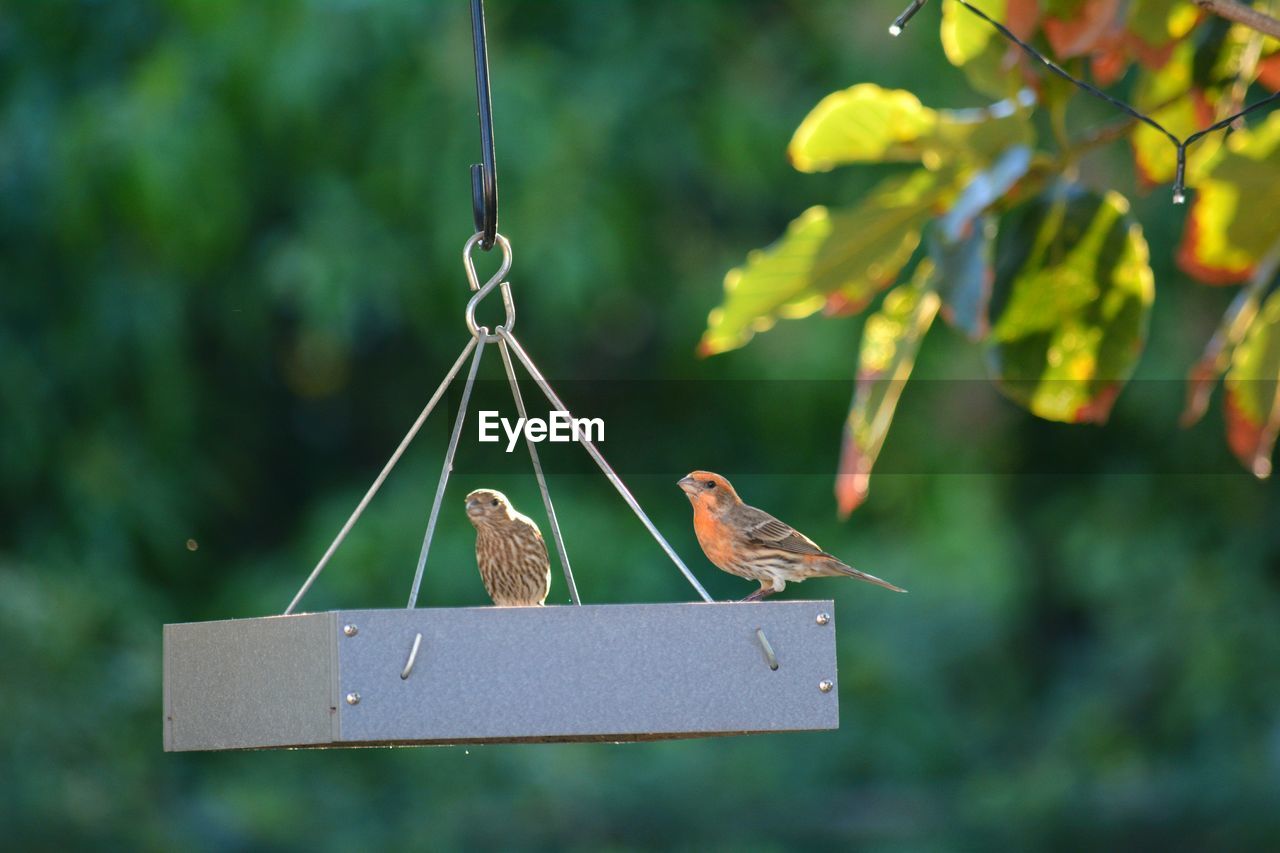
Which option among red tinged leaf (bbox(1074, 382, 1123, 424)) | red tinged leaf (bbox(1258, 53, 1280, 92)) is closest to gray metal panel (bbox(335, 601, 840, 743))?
red tinged leaf (bbox(1074, 382, 1123, 424))

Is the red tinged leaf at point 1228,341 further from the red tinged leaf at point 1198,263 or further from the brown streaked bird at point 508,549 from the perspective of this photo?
the brown streaked bird at point 508,549

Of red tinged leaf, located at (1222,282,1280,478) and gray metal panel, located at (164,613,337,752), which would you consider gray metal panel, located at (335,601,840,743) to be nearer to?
gray metal panel, located at (164,613,337,752)

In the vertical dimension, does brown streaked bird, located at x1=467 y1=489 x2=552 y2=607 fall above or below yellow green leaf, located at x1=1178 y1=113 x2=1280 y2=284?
below

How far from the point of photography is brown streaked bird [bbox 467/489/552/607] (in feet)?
6.59

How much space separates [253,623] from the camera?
5.73ft

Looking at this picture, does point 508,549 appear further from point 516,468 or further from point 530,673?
point 516,468

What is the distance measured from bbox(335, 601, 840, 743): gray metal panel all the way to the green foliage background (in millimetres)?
3867

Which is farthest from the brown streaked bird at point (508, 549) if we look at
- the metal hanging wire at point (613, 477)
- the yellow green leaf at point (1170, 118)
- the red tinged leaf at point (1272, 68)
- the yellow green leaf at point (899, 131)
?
the red tinged leaf at point (1272, 68)

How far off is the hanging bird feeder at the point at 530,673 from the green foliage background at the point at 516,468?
3.85m

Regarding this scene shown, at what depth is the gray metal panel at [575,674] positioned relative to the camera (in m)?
1.60

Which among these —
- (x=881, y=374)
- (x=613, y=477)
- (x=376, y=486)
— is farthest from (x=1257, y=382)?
(x=376, y=486)

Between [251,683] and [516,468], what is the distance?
4.22 metres

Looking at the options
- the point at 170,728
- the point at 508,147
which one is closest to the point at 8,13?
the point at 508,147

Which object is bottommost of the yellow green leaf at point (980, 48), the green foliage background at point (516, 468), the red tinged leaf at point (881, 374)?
the red tinged leaf at point (881, 374)
